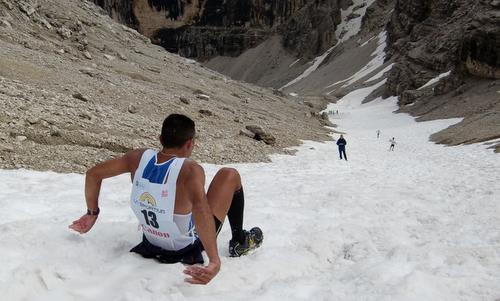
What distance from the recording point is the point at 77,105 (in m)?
13.4

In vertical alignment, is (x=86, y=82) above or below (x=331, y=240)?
above

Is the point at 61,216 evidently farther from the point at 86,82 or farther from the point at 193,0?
the point at 193,0

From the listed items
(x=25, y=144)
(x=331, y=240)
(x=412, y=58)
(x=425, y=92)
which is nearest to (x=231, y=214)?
(x=331, y=240)

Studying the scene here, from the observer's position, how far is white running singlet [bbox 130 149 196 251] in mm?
3826

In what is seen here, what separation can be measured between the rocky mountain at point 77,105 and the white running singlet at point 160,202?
5.63m

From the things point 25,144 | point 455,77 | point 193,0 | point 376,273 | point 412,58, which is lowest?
point 376,273

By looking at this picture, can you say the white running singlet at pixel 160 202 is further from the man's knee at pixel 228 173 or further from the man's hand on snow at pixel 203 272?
the man's knee at pixel 228 173

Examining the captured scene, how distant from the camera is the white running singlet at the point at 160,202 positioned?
3.83m

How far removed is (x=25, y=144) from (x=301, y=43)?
13068 centimetres

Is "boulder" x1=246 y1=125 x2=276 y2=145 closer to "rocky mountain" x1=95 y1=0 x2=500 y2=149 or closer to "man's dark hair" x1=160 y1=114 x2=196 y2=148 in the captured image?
"rocky mountain" x1=95 y1=0 x2=500 y2=149

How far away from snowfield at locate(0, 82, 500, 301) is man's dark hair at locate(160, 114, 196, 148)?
1.18m

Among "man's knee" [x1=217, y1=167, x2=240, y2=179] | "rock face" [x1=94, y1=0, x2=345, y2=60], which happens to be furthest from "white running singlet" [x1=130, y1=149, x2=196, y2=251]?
"rock face" [x1=94, y1=0, x2=345, y2=60]

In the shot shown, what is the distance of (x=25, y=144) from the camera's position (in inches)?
376

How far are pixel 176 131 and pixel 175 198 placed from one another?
0.58 metres
